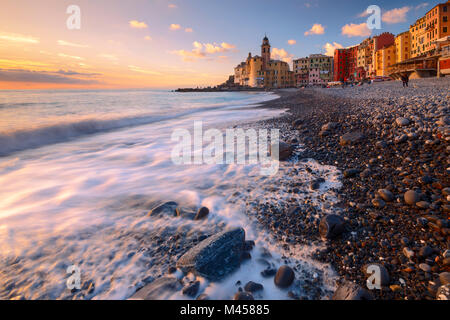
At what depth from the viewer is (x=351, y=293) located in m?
1.92

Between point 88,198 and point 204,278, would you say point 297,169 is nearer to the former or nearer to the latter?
point 204,278

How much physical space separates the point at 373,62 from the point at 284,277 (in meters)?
82.6

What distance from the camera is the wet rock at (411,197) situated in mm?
2904

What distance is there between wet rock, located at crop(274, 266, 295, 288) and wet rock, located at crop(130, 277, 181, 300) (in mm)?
991

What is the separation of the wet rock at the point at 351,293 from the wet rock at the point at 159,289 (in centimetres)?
151

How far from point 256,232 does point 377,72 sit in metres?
78.1

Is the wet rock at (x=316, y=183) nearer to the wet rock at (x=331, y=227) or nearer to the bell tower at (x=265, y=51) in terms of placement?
the wet rock at (x=331, y=227)

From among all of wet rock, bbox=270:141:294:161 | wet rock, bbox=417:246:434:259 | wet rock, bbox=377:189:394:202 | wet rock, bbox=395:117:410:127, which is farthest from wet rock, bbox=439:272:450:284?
wet rock, bbox=395:117:410:127

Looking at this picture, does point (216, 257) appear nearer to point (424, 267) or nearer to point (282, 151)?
point (424, 267)

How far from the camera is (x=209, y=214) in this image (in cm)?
350

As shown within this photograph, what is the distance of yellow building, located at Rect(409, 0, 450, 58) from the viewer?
1673 inches

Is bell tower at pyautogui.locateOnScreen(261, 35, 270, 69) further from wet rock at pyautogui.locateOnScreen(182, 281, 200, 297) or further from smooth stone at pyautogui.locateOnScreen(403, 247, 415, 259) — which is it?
wet rock at pyautogui.locateOnScreen(182, 281, 200, 297)

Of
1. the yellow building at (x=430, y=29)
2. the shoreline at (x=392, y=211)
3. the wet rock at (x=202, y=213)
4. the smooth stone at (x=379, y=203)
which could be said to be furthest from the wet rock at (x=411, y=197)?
the yellow building at (x=430, y=29)
